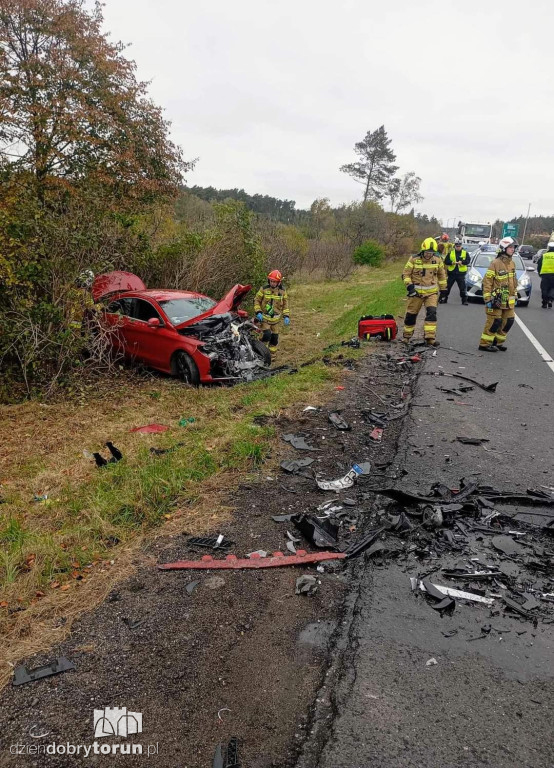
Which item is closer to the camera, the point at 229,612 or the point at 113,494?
the point at 229,612

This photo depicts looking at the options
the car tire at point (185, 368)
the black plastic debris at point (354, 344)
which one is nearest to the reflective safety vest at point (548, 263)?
the black plastic debris at point (354, 344)

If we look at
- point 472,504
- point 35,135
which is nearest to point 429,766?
point 472,504

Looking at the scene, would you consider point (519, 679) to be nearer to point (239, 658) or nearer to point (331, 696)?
point (331, 696)

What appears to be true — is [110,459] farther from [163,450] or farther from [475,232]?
[475,232]

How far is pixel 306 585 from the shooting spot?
308cm

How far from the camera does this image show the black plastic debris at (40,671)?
8.12 ft

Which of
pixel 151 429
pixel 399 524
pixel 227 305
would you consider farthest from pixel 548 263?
pixel 399 524

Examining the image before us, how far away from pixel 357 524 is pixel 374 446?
1.59 m

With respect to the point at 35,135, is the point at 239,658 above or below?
below

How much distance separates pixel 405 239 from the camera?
38.9 metres

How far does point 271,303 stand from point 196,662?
8.51 m

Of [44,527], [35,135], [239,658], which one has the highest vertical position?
[35,135]

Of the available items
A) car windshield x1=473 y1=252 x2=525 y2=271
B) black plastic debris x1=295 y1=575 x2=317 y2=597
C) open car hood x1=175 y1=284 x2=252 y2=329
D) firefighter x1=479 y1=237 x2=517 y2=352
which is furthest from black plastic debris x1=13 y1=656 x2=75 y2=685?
car windshield x1=473 y1=252 x2=525 y2=271

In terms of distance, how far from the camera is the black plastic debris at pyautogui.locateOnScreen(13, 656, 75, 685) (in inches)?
97.4
